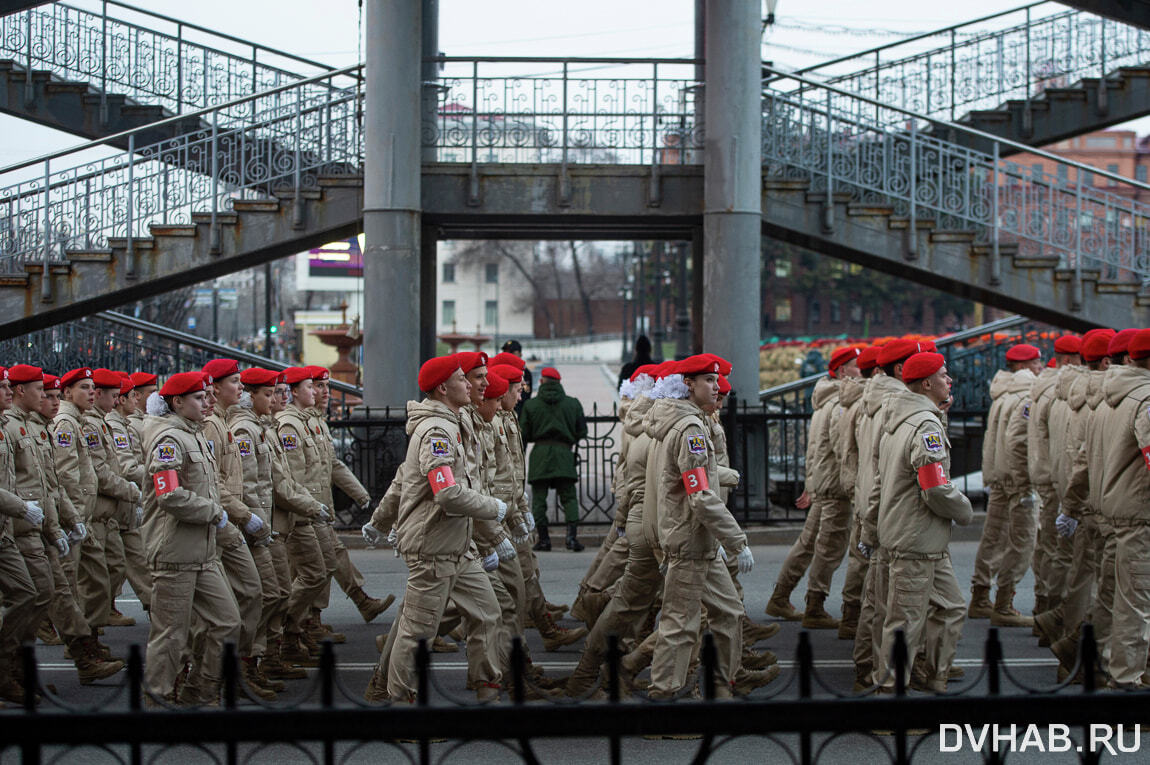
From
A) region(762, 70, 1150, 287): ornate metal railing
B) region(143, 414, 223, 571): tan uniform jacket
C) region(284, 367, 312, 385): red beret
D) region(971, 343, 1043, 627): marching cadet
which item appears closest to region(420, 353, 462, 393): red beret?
region(143, 414, 223, 571): tan uniform jacket

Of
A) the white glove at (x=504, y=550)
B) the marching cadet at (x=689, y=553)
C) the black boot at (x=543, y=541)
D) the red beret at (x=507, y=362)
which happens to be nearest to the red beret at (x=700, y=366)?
the marching cadet at (x=689, y=553)

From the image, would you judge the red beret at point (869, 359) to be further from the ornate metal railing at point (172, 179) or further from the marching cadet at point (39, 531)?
the ornate metal railing at point (172, 179)

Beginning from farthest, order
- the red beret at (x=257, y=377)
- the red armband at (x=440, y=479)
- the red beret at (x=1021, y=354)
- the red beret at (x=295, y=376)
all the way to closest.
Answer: the red beret at (x=1021, y=354) → the red beret at (x=295, y=376) → the red beret at (x=257, y=377) → the red armband at (x=440, y=479)

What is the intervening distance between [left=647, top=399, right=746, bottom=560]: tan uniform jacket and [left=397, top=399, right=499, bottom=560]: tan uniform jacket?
1.02 metres

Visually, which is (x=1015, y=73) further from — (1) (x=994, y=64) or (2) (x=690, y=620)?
(2) (x=690, y=620)

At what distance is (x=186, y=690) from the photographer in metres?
7.13

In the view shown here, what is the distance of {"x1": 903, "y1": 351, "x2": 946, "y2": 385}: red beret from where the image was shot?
7078 millimetres

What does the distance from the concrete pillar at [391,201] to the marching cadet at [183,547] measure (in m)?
7.29

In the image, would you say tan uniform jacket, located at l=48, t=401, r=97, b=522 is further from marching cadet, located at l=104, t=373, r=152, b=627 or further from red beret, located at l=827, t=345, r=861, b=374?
red beret, located at l=827, t=345, r=861, b=374

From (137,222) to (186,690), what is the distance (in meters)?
9.63

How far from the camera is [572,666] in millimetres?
8516

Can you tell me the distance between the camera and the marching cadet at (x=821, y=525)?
376 inches

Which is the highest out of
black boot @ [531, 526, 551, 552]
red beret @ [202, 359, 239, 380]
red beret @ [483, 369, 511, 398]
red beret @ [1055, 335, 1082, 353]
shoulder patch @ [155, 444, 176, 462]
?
red beret @ [1055, 335, 1082, 353]

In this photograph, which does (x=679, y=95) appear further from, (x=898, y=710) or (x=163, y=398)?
(x=898, y=710)
